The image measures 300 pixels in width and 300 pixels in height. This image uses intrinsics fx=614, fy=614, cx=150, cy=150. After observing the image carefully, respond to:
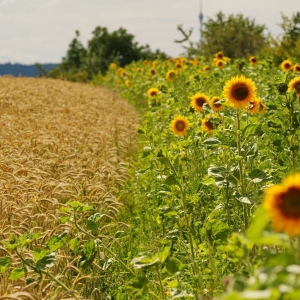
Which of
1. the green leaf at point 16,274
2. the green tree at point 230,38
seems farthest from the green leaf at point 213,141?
the green tree at point 230,38

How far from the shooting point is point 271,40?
18.2 m

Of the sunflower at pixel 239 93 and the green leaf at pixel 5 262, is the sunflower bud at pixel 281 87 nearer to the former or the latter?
the sunflower at pixel 239 93

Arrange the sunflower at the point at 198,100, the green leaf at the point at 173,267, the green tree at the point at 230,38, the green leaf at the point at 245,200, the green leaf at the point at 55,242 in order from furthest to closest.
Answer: the green tree at the point at 230,38, the sunflower at the point at 198,100, the green leaf at the point at 245,200, the green leaf at the point at 55,242, the green leaf at the point at 173,267

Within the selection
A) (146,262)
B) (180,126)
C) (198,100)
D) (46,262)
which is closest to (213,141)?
(146,262)

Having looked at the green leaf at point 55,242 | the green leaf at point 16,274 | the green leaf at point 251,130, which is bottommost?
the green leaf at point 16,274

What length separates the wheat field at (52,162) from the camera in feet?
14.9

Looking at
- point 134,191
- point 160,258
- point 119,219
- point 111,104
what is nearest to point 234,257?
point 160,258

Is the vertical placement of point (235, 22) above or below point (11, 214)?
above

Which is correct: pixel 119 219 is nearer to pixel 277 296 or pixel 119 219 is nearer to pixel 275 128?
pixel 275 128

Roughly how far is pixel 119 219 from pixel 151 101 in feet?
9.63

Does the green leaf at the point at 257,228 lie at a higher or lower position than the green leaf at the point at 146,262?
higher

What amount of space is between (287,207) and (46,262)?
150 cm

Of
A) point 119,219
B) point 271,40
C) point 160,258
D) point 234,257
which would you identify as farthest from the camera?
point 271,40

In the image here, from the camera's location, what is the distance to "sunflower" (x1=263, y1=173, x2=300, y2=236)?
173cm
